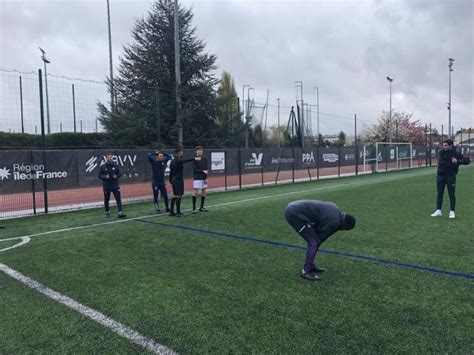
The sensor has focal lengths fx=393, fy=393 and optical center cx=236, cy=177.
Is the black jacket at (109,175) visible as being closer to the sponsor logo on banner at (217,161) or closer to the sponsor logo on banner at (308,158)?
the sponsor logo on banner at (217,161)

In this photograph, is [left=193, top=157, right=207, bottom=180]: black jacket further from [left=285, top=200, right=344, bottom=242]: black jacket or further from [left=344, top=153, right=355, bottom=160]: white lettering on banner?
[left=344, top=153, right=355, bottom=160]: white lettering on banner

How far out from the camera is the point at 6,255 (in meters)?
6.20

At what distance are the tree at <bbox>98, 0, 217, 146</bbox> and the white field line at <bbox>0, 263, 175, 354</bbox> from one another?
16544mm

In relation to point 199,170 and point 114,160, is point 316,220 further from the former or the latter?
point 114,160

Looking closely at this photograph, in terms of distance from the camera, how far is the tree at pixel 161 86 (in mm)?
21609

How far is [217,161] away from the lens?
1677 cm

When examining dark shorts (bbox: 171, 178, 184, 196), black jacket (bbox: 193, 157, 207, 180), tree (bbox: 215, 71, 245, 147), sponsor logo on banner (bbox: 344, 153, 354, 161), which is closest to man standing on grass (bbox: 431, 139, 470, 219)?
black jacket (bbox: 193, 157, 207, 180)

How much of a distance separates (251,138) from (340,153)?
621cm

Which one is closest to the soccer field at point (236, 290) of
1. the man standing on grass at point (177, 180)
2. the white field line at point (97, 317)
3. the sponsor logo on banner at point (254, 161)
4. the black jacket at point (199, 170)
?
the white field line at point (97, 317)

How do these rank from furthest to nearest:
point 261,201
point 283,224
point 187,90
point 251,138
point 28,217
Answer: point 251,138
point 187,90
point 261,201
point 28,217
point 283,224

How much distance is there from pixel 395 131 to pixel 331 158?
37.8 meters

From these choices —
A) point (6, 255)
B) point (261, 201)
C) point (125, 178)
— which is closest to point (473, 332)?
point (6, 255)

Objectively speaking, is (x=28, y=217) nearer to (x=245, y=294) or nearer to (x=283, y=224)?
(x=283, y=224)

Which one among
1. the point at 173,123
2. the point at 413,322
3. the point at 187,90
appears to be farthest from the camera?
the point at 187,90
